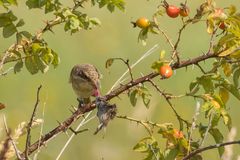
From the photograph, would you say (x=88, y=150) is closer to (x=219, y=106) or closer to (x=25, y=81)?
(x=25, y=81)

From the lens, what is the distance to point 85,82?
3395 millimetres

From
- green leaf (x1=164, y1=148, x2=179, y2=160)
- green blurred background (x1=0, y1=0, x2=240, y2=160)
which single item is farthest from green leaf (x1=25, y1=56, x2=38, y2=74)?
green blurred background (x1=0, y1=0, x2=240, y2=160)

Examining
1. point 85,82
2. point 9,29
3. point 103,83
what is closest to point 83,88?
point 85,82

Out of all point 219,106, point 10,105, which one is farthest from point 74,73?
point 10,105

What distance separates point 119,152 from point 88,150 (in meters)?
0.36

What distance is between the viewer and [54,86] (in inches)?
268

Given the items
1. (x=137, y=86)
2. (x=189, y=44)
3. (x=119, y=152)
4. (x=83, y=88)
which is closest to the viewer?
(x=137, y=86)

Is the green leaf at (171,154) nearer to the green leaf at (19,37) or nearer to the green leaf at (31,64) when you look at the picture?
the green leaf at (31,64)

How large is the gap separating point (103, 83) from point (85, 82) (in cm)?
342

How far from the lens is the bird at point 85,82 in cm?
334

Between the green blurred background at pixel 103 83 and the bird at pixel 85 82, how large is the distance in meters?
1.20

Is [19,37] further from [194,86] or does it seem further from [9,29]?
[194,86]

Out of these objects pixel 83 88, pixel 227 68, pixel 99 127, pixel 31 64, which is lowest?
pixel 99 127

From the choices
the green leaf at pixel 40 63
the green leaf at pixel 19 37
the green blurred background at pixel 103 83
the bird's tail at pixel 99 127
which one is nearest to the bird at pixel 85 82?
the green leaf at pixel 40 63
